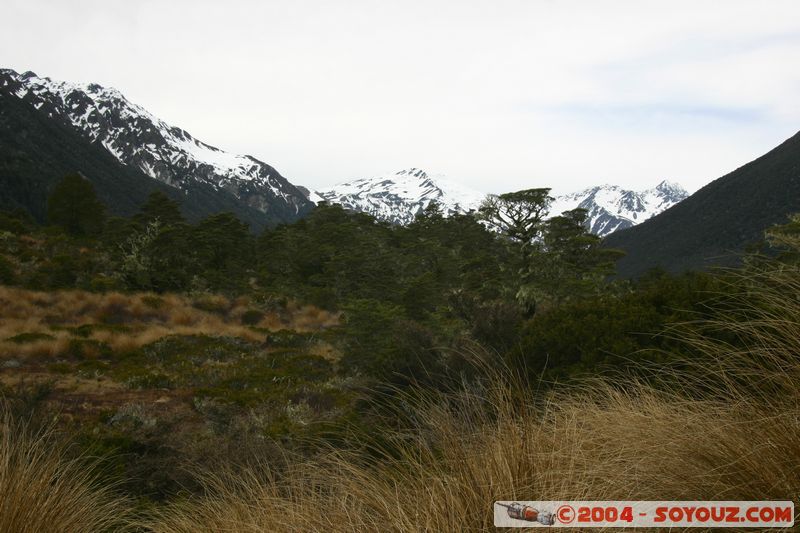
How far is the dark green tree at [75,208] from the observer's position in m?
39.8

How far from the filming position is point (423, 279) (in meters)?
20.4

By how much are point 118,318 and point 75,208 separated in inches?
1203

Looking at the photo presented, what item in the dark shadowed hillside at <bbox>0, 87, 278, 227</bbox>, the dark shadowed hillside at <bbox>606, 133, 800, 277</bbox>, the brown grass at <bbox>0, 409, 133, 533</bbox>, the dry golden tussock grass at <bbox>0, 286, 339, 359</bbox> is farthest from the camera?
the dark shadowed hillside at <bbox>606, 133, 800, 277</bbox>

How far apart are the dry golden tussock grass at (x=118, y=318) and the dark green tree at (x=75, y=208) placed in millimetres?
26764

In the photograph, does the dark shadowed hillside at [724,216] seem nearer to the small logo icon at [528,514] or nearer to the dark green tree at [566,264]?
the dark green tree at [566,264]

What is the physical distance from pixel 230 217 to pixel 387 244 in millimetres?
10070

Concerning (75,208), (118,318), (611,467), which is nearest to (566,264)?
(118,318)

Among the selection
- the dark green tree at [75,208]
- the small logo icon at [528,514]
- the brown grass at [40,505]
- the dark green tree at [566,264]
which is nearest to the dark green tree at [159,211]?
the dark green tree at [75,208]

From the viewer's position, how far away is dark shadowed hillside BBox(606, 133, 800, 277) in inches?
3979

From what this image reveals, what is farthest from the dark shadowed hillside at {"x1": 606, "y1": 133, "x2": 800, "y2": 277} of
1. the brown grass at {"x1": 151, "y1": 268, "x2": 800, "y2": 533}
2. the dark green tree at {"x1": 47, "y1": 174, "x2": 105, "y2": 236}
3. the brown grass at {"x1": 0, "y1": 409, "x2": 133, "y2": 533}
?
the brown grass at {"x1": 0, "y1": 409, "x2": 133, "y2": 533}

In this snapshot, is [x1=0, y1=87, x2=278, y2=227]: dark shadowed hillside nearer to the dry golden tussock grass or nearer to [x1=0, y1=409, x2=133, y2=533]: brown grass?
the dry golden tussock grass

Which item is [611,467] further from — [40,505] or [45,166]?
[45,166]

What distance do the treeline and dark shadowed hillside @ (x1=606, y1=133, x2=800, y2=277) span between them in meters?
77.8

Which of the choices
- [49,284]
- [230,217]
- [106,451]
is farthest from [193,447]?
[230,217]
